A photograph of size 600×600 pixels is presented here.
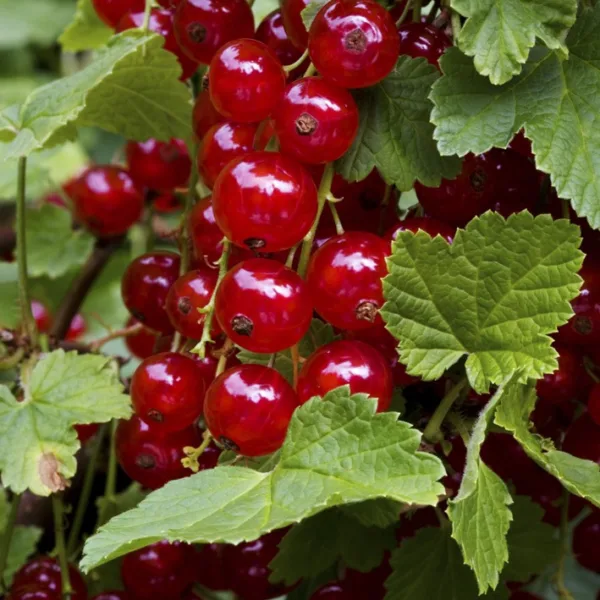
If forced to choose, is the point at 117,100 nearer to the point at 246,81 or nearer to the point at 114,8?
the point at 114,8

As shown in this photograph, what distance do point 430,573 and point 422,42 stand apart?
0.37m

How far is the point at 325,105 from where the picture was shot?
1.87ft

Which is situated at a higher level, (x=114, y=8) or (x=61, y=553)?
(x=114, y=8)

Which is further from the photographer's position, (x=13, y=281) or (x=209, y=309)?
(x=13, y=281)

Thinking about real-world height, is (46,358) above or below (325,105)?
below

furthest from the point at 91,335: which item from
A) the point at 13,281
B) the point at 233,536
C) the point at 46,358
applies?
the point at 233,536

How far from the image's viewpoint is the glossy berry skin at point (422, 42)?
2.03 feet

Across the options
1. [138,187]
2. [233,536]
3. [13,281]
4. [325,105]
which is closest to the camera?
[233,536]

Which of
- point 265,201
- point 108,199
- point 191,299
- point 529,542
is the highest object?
point 265,201

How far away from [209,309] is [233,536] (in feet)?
0.51

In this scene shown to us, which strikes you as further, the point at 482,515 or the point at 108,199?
the point at 108,199

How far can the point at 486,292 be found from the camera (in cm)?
57

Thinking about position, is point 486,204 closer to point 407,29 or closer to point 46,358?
point 407,29

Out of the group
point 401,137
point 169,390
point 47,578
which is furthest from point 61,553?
point 401,137
